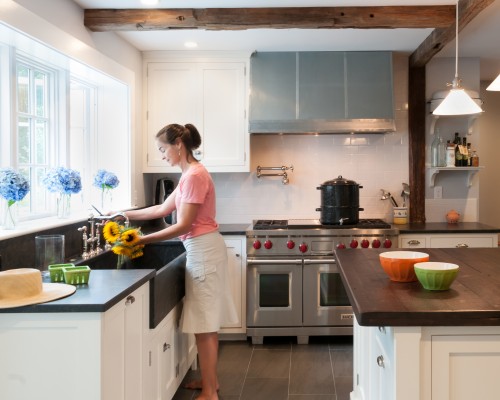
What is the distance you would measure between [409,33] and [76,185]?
2.63 metres

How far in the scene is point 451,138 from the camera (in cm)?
472

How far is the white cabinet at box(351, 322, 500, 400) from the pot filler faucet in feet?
5.95

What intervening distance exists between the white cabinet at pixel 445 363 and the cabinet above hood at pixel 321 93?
2906 millimetres

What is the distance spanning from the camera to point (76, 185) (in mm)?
2893

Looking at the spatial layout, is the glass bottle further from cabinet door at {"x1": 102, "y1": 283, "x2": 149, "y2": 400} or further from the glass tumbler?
the glass tumbler

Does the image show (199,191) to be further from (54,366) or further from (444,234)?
(444,234)

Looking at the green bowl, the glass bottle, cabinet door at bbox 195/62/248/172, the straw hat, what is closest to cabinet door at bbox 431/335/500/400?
the green bowl

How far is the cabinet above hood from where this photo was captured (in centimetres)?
A: 440

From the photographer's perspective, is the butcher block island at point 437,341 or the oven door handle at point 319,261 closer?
the butcher block island at point 437,341

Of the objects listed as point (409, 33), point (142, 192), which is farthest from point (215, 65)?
point (409, 33)

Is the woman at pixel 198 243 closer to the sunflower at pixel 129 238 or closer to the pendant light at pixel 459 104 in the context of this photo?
the sunflower at pixel 129 238

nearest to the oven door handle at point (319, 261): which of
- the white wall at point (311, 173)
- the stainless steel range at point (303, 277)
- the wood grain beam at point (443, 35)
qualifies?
the stainless steel range at point (303, 277)

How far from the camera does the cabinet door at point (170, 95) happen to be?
4.52m

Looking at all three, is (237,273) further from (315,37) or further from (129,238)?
(315,37)
